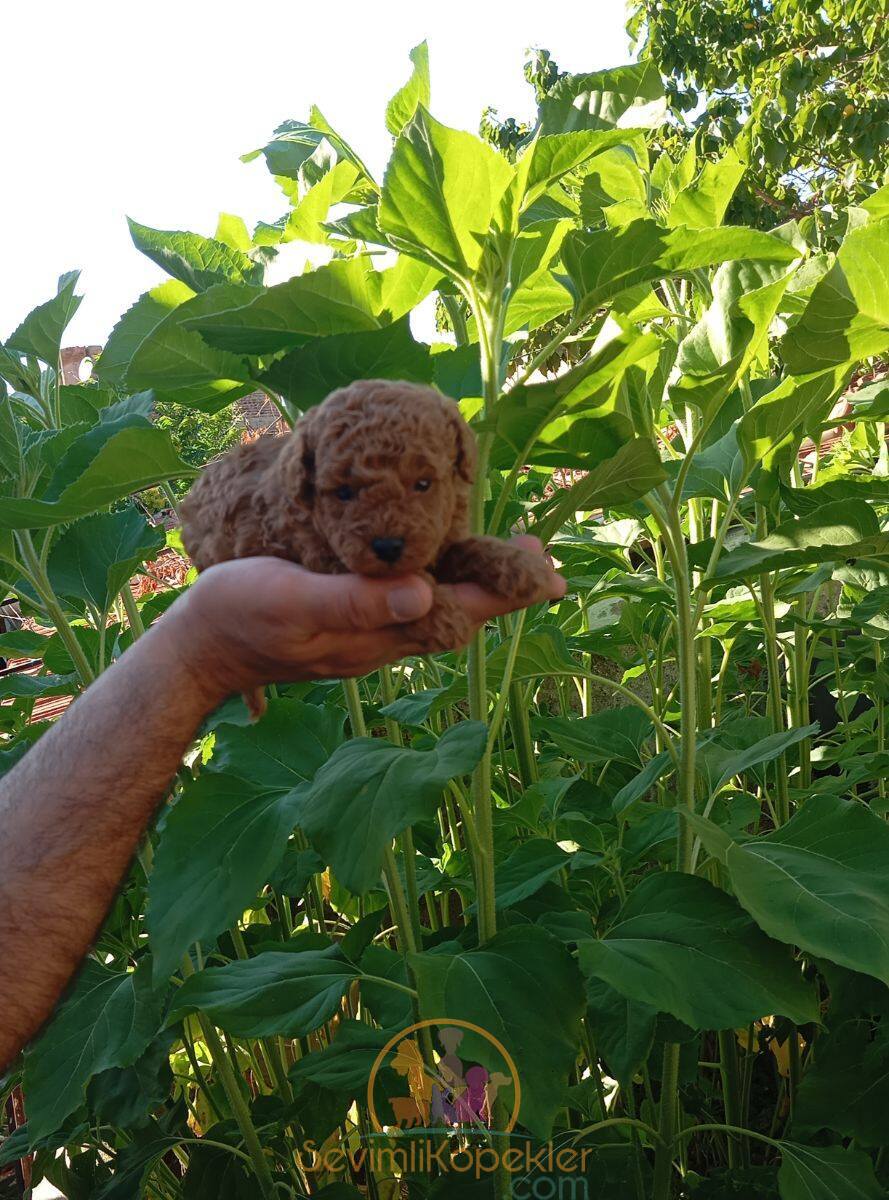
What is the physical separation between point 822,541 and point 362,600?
2.33 feet

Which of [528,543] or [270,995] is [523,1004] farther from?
[528,543]

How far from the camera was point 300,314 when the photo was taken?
3.36 feet

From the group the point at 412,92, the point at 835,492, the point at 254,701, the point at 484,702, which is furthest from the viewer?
the point at 835,492

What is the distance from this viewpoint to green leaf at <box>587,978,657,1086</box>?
3.61ft

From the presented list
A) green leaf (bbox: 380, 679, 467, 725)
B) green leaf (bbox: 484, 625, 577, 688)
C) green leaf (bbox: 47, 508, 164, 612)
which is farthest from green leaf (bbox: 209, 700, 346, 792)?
green leaf (bbox: 47, 508, 164, 612)

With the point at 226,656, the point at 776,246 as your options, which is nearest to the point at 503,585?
the point at 226,656

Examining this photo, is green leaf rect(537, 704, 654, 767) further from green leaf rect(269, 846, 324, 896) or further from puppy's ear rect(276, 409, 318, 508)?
puppy's ear rect(276, 409, 318, 508)

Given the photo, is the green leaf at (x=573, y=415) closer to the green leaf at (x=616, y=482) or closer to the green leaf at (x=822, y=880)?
the green leaf at (x=616, y=482)

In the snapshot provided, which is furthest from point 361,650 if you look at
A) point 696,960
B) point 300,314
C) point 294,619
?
point 696,960

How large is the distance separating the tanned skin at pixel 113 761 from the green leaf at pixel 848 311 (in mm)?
549

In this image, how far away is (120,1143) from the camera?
1.86m

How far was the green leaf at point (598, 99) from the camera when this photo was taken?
1401 millimetres

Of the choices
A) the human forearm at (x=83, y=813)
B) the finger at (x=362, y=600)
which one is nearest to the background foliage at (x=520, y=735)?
the human forearm at (x=83, y=813)

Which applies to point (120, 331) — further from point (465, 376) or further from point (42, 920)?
point (42, 920)
